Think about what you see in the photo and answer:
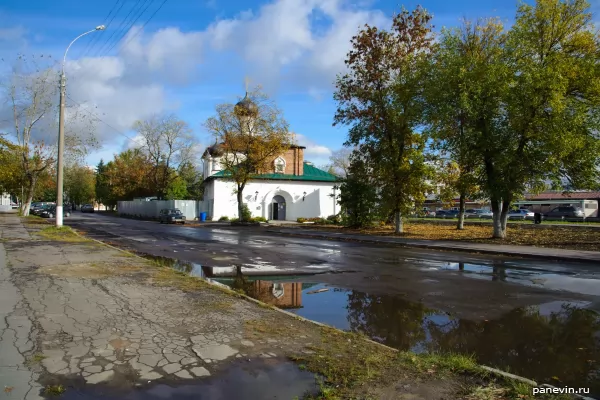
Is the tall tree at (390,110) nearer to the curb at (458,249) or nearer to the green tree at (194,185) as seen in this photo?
the curb at (458,249)

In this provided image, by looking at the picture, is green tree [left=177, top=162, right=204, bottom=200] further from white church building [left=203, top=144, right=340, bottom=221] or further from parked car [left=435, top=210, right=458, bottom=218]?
parked car [left=435, top=210, right=458, bottom=218]

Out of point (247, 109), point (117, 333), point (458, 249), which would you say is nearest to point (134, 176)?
point (247, 109)

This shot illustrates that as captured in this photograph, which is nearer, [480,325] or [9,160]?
[480,325]

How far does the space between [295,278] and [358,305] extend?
3272 millimetres

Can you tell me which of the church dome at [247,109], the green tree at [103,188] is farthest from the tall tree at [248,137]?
the green tree at [103,188]

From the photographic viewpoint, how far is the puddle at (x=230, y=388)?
400 cm

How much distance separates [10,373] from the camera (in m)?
4.33

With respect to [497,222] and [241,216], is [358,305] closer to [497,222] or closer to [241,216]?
[497,222]

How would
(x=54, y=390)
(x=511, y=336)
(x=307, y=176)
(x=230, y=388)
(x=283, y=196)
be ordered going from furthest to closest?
(x=307, y=176) → (x=283, y=196) → (x=511, y=336) → (x=230, y=388) → (x=54, y=390)

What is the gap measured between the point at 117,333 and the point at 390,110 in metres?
24.7

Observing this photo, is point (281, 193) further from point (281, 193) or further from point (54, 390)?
point (54, 390)

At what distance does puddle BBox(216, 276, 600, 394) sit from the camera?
5.24 meters

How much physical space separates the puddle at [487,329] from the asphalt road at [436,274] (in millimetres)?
481

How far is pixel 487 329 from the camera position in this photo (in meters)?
6.73
